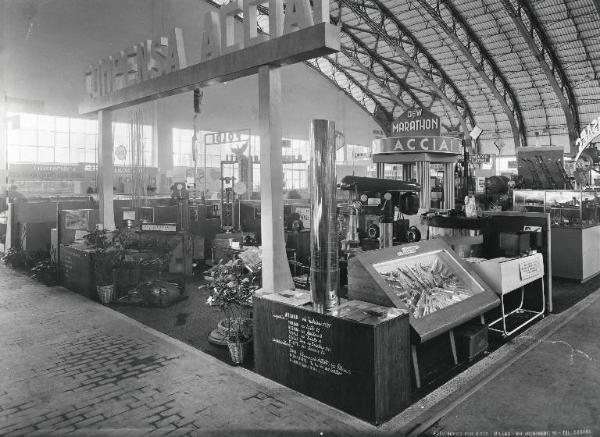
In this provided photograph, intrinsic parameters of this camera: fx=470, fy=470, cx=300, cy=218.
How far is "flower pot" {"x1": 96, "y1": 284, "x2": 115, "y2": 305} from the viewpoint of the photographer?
680 centimetres

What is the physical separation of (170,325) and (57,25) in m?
18.2

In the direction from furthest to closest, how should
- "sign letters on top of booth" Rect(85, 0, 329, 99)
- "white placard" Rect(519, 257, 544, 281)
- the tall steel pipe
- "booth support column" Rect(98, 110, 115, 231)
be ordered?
"booth support column" Rect(98, 110, 115, 231) → "white placard" Rect(519, 257, 544, 281) → "sign letters on top of booth" Rect(85, 0, 329, 99) → the tall steel pipe

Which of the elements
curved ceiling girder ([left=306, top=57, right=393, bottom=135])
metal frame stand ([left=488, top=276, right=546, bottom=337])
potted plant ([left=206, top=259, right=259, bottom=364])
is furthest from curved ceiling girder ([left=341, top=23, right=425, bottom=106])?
potted plant ([left=206, top=259, right=259, bottom=364])

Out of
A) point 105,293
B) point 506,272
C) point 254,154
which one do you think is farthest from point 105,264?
point 254,154

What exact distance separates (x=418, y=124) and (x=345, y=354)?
9314 millimetres

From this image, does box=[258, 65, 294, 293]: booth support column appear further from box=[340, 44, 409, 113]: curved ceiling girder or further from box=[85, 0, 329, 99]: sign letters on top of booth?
box=[340, 44, 409, 113]: curved ceiling girder

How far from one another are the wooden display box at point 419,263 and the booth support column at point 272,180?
2.48 ft

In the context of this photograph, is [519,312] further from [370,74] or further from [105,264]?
[370,74]

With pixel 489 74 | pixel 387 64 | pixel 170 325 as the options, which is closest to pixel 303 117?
pixel 387 64

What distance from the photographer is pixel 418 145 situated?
38.1 ft

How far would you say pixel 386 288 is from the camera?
3.76 m

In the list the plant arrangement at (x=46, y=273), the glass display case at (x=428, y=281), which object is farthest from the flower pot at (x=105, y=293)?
the glass display case at (x=428, y=281)

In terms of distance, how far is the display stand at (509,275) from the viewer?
4965mm

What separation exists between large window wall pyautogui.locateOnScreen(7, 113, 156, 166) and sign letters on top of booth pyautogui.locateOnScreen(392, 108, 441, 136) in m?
11.1
